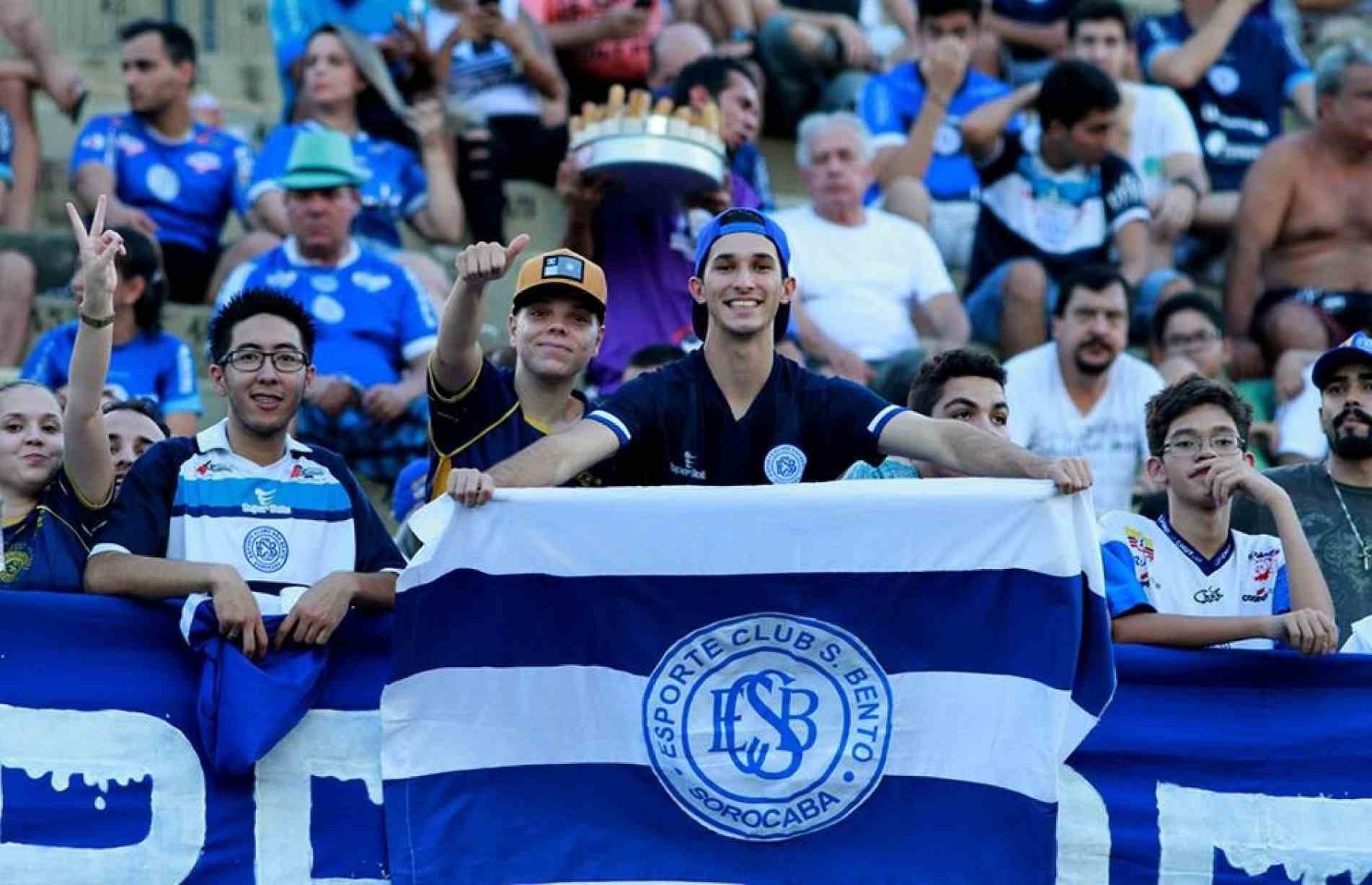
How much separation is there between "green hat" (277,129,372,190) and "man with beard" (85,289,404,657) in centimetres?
263

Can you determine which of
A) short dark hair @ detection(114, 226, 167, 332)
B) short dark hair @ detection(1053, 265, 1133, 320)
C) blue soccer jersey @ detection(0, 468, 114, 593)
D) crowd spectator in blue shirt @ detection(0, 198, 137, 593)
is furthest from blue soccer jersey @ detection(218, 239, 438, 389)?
blue soccer jersey @ detection(0, 468, 114, 593)

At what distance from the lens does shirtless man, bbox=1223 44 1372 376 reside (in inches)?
421

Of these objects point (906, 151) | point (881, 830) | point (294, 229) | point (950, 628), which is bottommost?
point (881, 830)

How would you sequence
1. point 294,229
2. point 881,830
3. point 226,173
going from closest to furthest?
point 881,830 < point 294,229 < point 226,173

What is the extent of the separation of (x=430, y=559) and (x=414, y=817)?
58 cm

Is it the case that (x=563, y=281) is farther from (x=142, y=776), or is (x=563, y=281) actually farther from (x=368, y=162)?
(x=368, y=162)

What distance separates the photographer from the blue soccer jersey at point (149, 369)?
28.6 ft

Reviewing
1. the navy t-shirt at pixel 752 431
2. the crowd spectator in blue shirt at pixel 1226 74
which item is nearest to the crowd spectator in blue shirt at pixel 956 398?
the navy t-shirt at pixel 752 431

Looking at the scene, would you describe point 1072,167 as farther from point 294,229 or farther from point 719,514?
point 719,514

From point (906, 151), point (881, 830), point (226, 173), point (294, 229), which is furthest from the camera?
point (906, 151)

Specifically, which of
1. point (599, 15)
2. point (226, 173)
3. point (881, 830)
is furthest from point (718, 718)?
point (599, 15)

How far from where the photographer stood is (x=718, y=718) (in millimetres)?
6059

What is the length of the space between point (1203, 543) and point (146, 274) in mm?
3701

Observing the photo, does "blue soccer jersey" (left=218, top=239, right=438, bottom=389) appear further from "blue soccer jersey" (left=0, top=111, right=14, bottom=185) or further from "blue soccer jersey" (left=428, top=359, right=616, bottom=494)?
"blue soccer jersey" (left=428, top=359, right=616, bottom=494)
